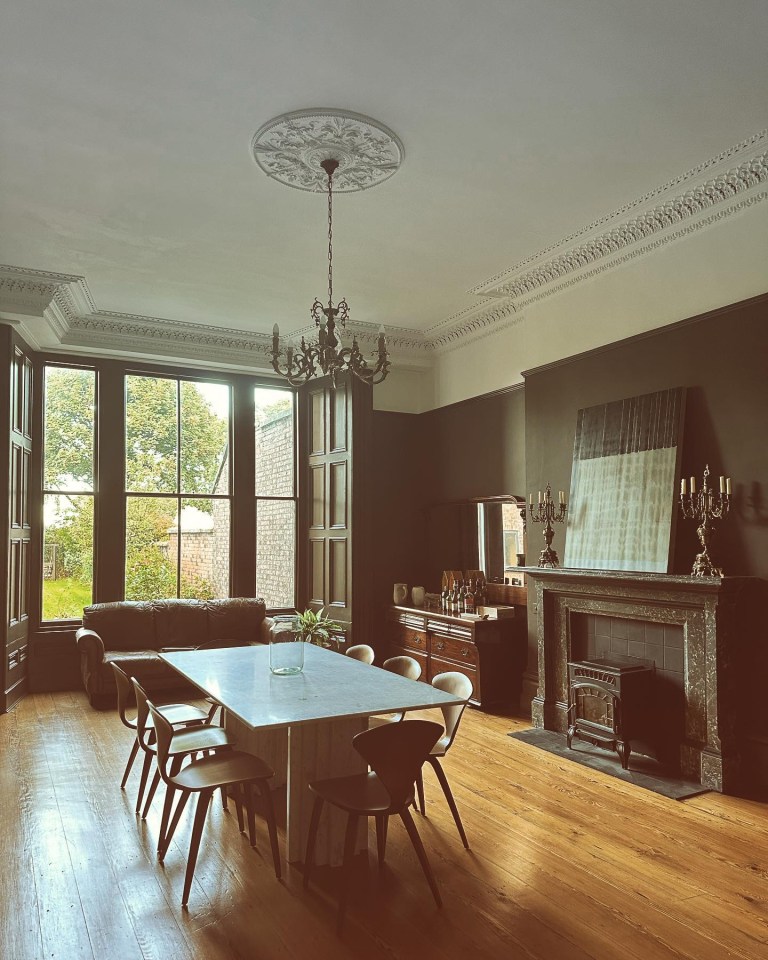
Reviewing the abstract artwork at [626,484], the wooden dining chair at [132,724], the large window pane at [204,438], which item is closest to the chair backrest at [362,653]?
the wooden dining chair at [132,724]

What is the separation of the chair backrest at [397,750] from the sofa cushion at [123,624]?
5.19 meters

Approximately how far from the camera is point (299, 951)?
2863mm

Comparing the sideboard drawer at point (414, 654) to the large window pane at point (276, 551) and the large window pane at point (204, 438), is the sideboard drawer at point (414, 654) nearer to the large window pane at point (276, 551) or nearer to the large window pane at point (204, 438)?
the large window pane at point (276, 551)

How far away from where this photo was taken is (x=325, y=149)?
439 cm

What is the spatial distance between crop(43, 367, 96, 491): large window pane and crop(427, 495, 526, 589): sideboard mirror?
12.7 ft

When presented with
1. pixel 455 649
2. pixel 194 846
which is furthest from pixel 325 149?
pixel 455 649

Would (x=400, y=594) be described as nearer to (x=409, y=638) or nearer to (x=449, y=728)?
(x=409, y=638)

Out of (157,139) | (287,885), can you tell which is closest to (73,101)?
(157,139)

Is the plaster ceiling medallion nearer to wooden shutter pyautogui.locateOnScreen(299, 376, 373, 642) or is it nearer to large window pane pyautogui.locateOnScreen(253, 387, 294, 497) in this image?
wooden shutter pyautogui.locateOnScreen(299, 376, 373, 642)

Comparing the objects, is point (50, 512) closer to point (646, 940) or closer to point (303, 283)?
point (303, 283)

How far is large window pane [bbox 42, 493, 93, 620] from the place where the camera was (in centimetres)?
780

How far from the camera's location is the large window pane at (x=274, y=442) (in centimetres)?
895

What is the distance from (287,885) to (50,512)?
18.4 feet

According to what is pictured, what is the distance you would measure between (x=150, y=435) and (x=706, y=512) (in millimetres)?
5969
